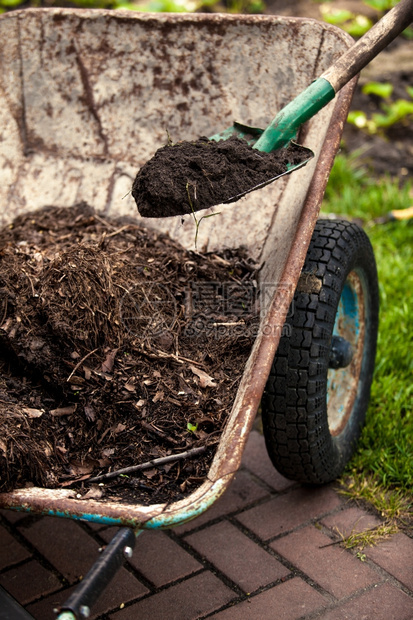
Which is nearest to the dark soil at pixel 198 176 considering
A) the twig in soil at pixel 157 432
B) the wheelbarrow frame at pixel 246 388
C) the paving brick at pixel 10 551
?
the wheelbarrow frame at pixel 246 388

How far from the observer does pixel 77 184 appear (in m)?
2.44

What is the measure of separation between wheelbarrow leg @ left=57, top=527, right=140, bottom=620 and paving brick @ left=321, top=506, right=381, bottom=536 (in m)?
0.96

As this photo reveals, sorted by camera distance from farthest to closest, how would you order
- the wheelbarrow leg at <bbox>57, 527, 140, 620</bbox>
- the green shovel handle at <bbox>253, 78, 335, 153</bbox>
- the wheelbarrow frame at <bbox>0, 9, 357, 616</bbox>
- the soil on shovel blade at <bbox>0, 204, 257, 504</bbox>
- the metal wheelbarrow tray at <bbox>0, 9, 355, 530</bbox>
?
the metal wheelbarrow tray at <bbox>0, 9, 355, 530</bbox> → the green shovel handle at <bbox>253, 78, 335, 153</bbox> → the soil on shovel blade at <bbox>0, 204, 257, 504</bbox> → the wheelbarrow frame at <bbox>0, 9, 357, 616</bbox> → the wheelbarrow leg at <bbox>57, 527, 140, 620</bbox>

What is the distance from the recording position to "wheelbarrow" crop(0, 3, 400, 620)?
183 cm

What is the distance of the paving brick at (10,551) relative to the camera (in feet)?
6.29

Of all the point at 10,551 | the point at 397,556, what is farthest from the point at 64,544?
the point at 397,556

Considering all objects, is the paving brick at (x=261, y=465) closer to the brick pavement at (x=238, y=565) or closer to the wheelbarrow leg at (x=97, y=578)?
the brick pavement at (x=238, y=565)

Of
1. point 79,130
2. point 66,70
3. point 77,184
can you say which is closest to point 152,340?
point 77,184

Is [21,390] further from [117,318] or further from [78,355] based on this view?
[117,318]

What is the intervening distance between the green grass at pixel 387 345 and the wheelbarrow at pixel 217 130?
0.33 ft

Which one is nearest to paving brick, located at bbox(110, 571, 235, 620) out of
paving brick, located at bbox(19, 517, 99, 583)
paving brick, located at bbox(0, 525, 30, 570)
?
paving brick, located at bbox(19, 517, 99, 583)

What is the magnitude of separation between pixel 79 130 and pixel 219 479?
1625mm

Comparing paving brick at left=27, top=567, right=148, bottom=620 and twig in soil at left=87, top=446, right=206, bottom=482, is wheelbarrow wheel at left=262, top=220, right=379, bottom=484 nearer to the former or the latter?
twig in soil at left=87, top=446, right=206, bottom=482

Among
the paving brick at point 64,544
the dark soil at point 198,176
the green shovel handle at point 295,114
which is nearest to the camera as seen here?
the dark soil at point 198,176
